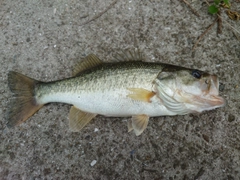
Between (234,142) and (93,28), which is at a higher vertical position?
(93,28)

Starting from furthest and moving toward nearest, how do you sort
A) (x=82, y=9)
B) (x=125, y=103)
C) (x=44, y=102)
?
(x=82, y=9), (x=44, y=102), (x=125, y=103)

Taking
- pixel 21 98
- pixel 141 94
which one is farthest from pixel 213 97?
pixel 21 98

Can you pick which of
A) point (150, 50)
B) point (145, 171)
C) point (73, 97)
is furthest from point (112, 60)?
point (145, 171)

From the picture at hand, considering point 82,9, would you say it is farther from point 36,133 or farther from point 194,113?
point 194,113

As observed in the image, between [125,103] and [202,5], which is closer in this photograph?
[125,103]

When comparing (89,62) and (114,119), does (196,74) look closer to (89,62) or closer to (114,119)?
(114,119)

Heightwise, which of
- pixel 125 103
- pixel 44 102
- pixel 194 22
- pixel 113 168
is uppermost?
pixel 194 22

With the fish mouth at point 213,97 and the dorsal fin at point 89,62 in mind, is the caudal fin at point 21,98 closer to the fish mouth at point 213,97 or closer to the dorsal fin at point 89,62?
the dorsal fin at point 89,62
